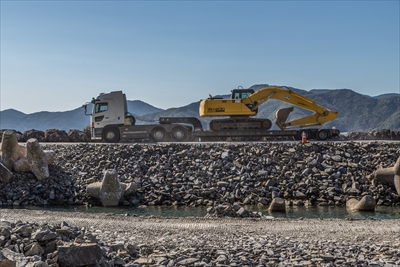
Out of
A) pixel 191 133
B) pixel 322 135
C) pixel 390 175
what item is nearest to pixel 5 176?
pixel 191 133

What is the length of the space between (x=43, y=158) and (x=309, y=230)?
12.5 m

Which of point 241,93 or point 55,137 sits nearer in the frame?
point 241,93

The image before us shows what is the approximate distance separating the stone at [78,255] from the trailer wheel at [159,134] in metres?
19.1

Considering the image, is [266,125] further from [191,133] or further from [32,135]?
[32,135]

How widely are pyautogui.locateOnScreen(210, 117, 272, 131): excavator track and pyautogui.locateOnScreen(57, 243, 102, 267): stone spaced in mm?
19272

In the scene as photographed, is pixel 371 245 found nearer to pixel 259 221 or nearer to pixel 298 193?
pixel 259 221

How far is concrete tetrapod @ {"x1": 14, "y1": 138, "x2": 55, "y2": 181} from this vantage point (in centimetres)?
2006

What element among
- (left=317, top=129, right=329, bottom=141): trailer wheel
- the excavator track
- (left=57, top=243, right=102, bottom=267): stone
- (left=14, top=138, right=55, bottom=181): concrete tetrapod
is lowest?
(left=57, top=243, right=102, bottom=267): stone

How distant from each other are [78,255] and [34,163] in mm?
13550

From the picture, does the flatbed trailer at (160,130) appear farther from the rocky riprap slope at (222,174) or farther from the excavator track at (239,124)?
the rocky riprap slope at (222,174)

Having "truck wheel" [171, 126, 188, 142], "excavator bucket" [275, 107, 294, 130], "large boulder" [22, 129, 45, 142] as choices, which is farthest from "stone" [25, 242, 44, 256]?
"large boulder" [22, 129, 45, 142]

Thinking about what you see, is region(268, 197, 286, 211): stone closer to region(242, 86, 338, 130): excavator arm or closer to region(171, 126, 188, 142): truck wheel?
region(171, 126, 188, 142): truck wheel

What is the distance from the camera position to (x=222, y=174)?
19.3 metres

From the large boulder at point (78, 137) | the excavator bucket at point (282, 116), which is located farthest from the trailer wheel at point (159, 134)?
the large boulder at point (78, 137)
